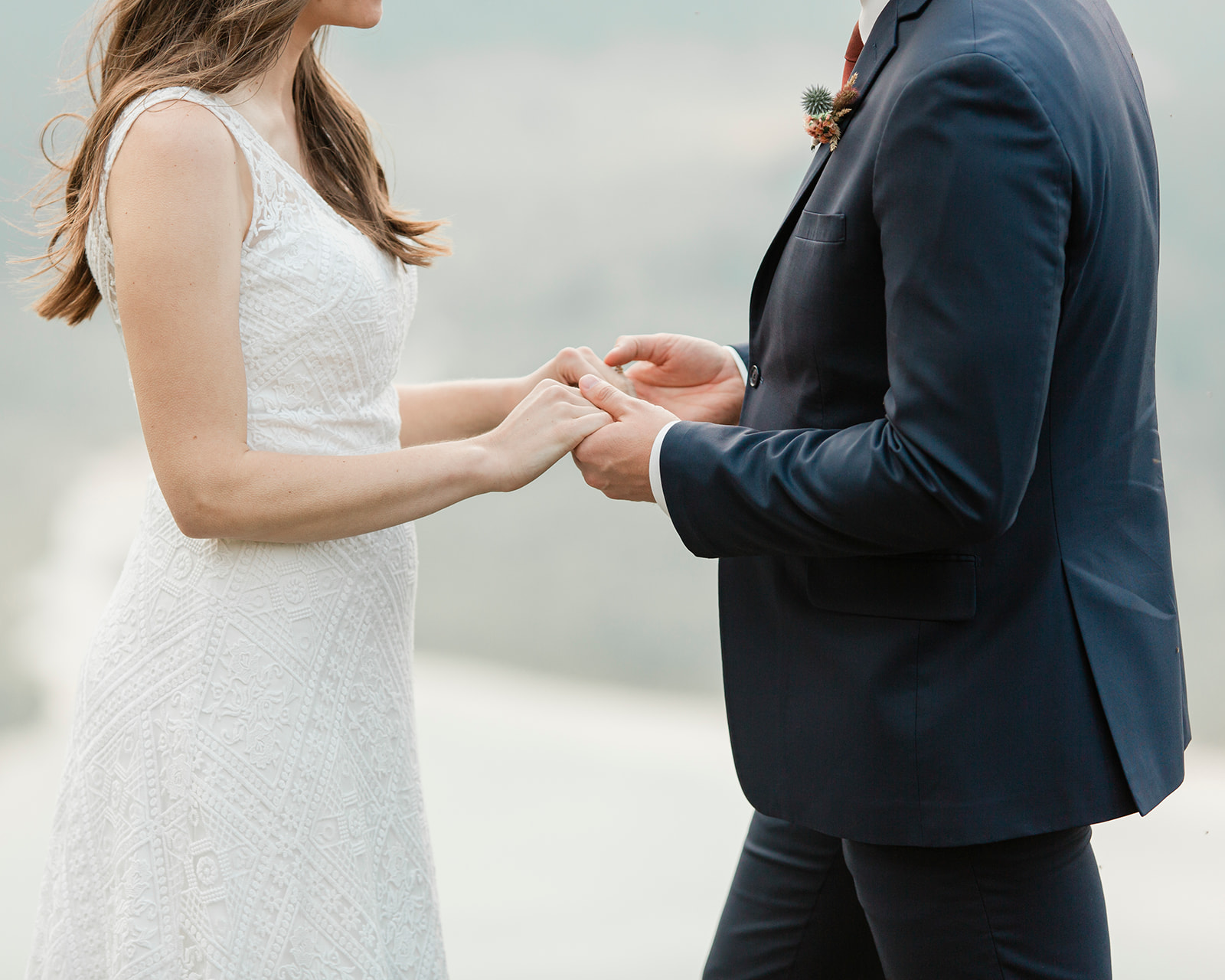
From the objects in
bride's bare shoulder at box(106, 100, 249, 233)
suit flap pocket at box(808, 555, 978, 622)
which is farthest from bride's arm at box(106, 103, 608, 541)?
suit flap pocket at box(808, 555, 978, 622)

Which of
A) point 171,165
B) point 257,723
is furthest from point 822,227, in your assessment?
point 257,723

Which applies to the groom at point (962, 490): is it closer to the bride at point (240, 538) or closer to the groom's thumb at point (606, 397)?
the groom's thumb at point (606, 397)

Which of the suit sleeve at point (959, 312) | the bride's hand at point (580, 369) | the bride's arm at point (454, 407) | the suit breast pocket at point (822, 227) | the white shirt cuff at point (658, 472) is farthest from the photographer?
the bride's arm at point (454, 407)

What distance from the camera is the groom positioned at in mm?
896

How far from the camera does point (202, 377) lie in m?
1.10

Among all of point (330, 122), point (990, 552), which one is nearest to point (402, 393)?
point (330, 122)

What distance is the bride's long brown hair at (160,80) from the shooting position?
3.88ft

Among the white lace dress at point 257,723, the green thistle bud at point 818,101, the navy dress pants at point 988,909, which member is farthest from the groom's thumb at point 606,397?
the navy dress pants at point 988,909

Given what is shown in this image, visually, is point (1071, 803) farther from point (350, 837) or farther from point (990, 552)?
point (350, 837)

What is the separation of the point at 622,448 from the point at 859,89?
1.36 feet

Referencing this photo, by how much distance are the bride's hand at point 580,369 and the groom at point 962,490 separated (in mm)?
329

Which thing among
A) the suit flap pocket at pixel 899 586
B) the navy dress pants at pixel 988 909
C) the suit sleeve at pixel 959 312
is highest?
the suit sleeve at pixel 959 312

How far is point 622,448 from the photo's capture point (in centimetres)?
118

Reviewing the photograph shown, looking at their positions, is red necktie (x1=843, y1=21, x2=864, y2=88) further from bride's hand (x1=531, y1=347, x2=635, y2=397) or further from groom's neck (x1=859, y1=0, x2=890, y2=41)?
bride's hand (x1=531, y1=347, x2=635, y2=397)
